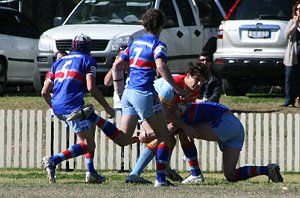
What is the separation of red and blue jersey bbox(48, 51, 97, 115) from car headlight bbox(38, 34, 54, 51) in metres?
8.52

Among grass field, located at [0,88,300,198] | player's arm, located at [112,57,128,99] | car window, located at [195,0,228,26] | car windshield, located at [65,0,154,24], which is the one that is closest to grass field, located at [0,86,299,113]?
car windshield, located at [65,0,154,24]

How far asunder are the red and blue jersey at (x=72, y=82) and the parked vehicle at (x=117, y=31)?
7682 mm

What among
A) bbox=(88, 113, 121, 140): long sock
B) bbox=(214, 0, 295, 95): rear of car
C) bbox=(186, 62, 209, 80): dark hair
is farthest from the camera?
bbox=(214, 0, 295, 95): rear of car

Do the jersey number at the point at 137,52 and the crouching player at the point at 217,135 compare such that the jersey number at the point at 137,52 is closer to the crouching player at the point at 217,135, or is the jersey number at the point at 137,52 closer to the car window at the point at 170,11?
the crouching player at the point at 217,135

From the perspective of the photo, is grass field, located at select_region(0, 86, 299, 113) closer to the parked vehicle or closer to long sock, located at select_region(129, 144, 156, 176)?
the parked vehicle

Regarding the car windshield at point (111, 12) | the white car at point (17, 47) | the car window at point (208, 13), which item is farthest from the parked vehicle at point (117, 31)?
the white car at point (17, 47)

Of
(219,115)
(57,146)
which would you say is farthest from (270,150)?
(219,115)

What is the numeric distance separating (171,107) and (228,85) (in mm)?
9497

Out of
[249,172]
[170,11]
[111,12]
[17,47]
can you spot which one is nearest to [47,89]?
[249,172]

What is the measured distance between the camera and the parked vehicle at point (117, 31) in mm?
22828

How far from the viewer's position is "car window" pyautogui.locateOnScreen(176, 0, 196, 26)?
2491 cm

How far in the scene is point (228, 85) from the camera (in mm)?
24047

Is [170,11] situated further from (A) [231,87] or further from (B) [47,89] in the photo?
(B) [47,89]

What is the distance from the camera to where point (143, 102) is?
1422 cm
